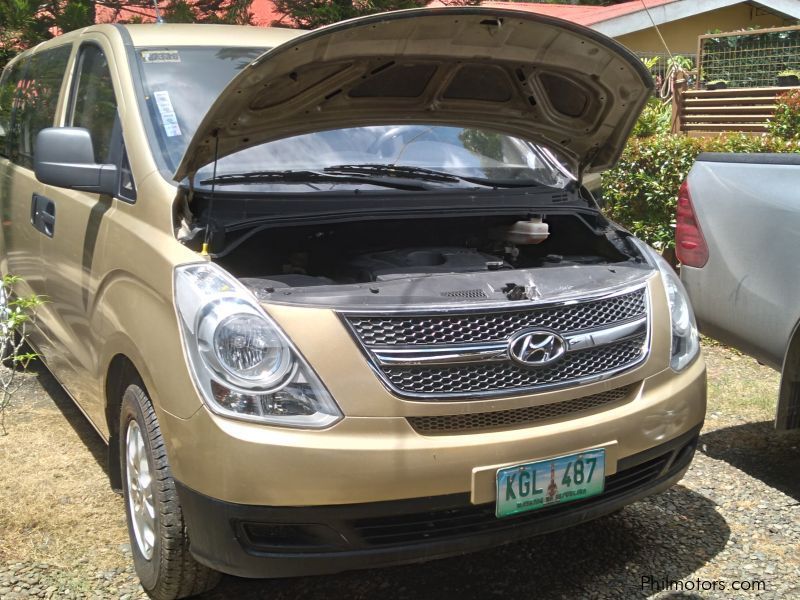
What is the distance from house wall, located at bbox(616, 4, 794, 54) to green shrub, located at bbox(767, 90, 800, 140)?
7487mm

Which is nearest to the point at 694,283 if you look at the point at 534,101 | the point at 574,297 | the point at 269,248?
the point at 534,101

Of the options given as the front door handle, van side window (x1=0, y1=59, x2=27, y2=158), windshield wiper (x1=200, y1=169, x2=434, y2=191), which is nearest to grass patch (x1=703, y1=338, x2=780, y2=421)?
windshield wiper (x1=200, y1=169, x2=434, y2=191)

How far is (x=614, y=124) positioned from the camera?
3.45 m

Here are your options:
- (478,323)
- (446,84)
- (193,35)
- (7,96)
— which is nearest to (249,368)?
(478,323)

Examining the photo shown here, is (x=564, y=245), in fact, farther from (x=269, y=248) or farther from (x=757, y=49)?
(x=757, y=49)

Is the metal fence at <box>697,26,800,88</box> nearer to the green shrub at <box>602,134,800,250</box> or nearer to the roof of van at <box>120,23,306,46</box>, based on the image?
Answer: the green shrub at <box>602,134,800,250</box>

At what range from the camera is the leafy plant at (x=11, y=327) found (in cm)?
376

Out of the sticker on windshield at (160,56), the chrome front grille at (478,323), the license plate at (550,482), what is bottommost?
the license plate at (550,482)

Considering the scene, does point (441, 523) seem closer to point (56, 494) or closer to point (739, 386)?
point (56, 494)

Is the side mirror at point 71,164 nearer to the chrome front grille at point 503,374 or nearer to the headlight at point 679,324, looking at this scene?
the chrome front grille at point 503,374

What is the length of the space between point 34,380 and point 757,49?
954cm

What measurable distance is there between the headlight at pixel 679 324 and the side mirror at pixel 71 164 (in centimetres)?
200

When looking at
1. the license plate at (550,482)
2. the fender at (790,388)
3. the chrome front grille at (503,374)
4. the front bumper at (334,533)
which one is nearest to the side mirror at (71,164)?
the front bumper at (334,533)

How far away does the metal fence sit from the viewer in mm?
10469
